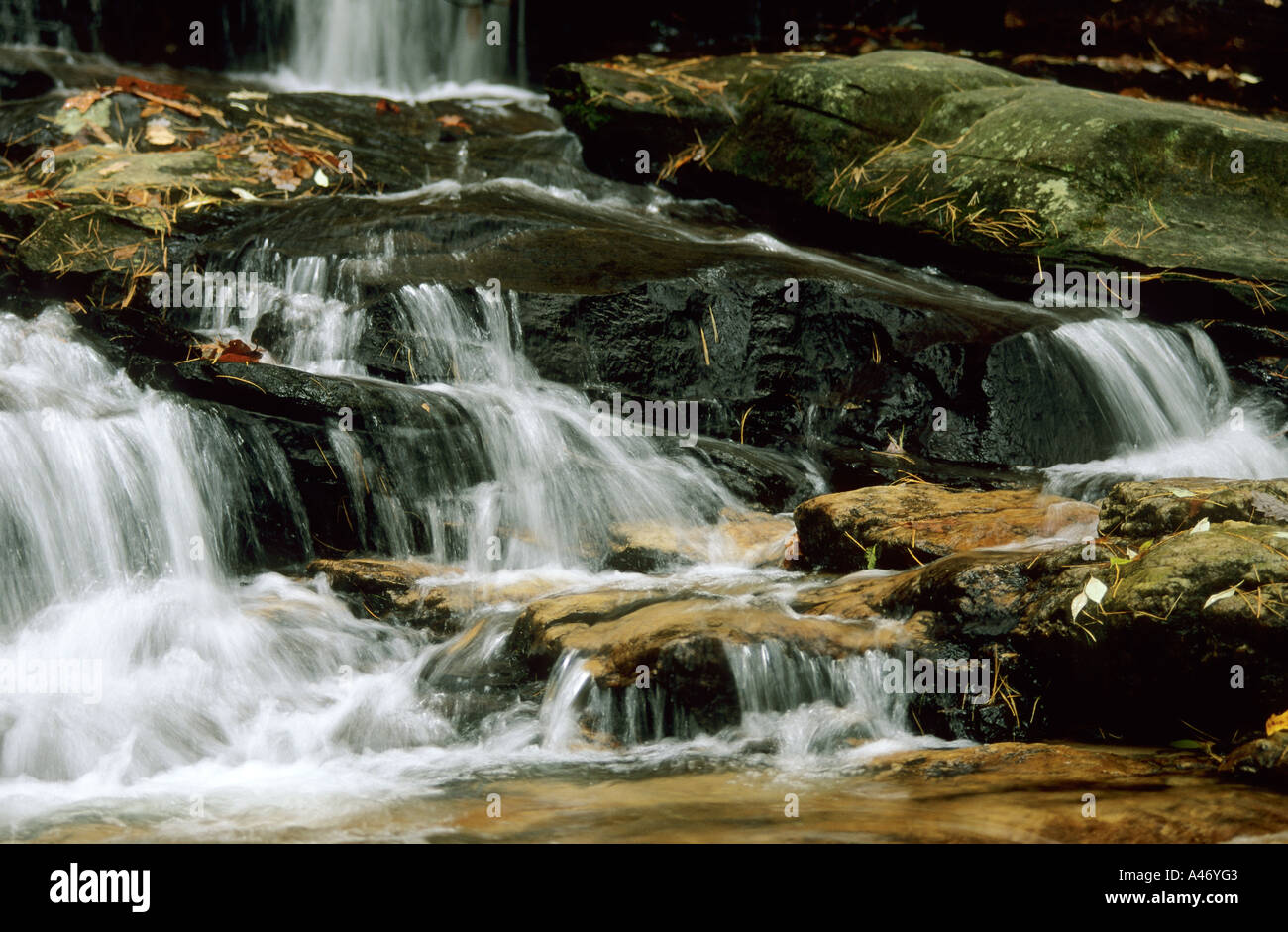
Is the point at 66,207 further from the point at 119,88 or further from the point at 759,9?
the point at 759,9

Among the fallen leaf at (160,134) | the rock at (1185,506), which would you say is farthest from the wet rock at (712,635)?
the fallen leaf at (160,134)

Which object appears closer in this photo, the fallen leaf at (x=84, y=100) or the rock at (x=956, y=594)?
the rock at (x=956, y=594)

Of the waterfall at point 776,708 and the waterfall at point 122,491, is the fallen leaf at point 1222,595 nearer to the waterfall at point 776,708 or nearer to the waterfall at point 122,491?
the waterfall at point 776,708

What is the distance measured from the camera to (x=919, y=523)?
16.2 feet

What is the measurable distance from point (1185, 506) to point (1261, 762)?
3.68 feet

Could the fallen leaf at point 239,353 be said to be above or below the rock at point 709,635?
above

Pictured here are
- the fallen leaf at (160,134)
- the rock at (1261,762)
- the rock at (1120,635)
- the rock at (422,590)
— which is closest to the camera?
the rock at (1261,762)

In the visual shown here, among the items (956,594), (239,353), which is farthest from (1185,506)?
(239,353)

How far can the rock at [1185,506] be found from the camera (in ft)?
13.1

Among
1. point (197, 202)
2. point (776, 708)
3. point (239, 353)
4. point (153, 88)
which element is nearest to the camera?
point (776, 708)

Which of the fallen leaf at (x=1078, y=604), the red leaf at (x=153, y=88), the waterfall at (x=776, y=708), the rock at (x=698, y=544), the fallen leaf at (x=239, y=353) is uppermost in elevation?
the red leaf at (x=153, y=88)

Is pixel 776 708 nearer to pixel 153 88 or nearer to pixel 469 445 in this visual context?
pixel 469 445

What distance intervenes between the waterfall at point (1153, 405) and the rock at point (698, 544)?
1.70m

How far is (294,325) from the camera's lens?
21.3ft
